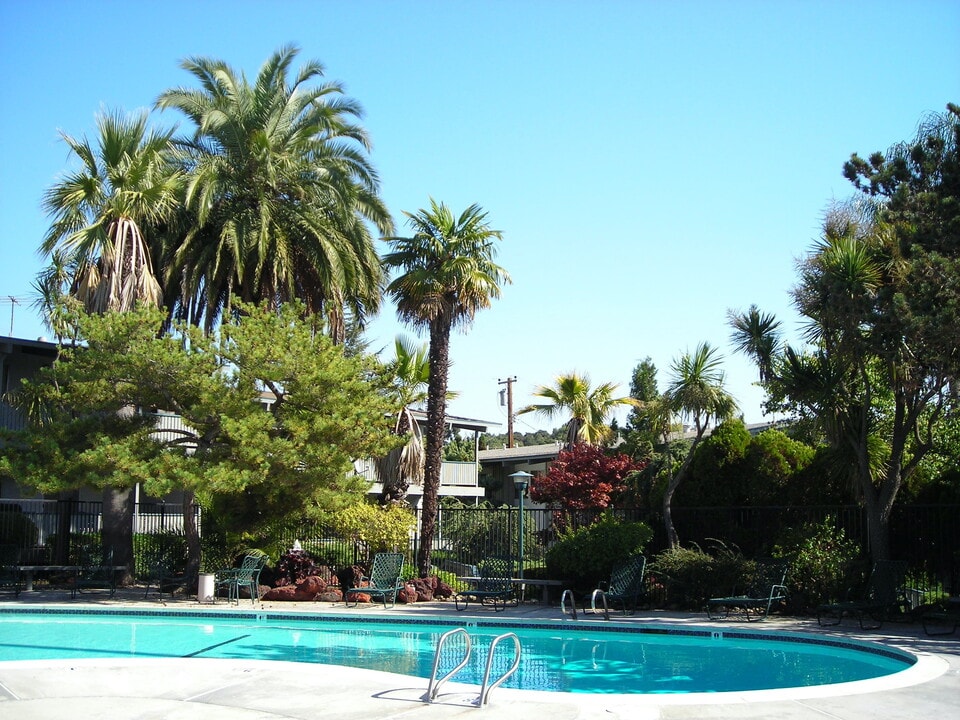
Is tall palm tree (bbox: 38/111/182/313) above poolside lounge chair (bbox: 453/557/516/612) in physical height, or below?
above

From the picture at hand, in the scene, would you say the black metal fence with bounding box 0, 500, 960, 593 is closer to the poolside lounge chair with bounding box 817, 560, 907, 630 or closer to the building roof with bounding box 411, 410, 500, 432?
the poolside lounge chair with bounding box 817, 560, 907, 630

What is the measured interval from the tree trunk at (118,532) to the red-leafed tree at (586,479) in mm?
12476

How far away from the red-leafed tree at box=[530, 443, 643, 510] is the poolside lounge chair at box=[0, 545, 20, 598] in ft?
49.3

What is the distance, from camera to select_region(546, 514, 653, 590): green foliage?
19.5 meters

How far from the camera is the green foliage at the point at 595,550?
64.0 feet

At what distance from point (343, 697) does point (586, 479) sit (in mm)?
20463

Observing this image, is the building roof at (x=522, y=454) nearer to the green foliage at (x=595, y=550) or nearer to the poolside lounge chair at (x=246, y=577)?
the green foliage at (x=595, y=550)

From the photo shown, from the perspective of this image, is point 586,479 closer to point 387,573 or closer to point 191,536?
point 387,573

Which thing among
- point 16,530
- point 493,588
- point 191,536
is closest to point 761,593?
point 493,588

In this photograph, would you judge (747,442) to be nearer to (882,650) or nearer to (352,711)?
(882,650)

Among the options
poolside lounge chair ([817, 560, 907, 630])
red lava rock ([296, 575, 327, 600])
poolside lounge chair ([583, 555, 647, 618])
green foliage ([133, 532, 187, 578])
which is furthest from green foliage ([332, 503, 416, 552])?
poolside lounge chair ([817, 560, 907, 630])

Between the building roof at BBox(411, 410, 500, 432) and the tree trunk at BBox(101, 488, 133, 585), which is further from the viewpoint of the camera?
the building roof at BBox(411, 410, 500, 432)

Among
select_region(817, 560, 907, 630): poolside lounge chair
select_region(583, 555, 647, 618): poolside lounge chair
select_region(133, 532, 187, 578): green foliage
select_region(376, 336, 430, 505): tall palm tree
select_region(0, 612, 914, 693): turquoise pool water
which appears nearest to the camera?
select_region(0, 612, 914, 693): turquoise pool water

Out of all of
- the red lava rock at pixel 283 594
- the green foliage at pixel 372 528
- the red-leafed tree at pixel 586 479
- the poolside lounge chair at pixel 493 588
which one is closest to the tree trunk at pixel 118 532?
the red lava rock at pixel 283 594
